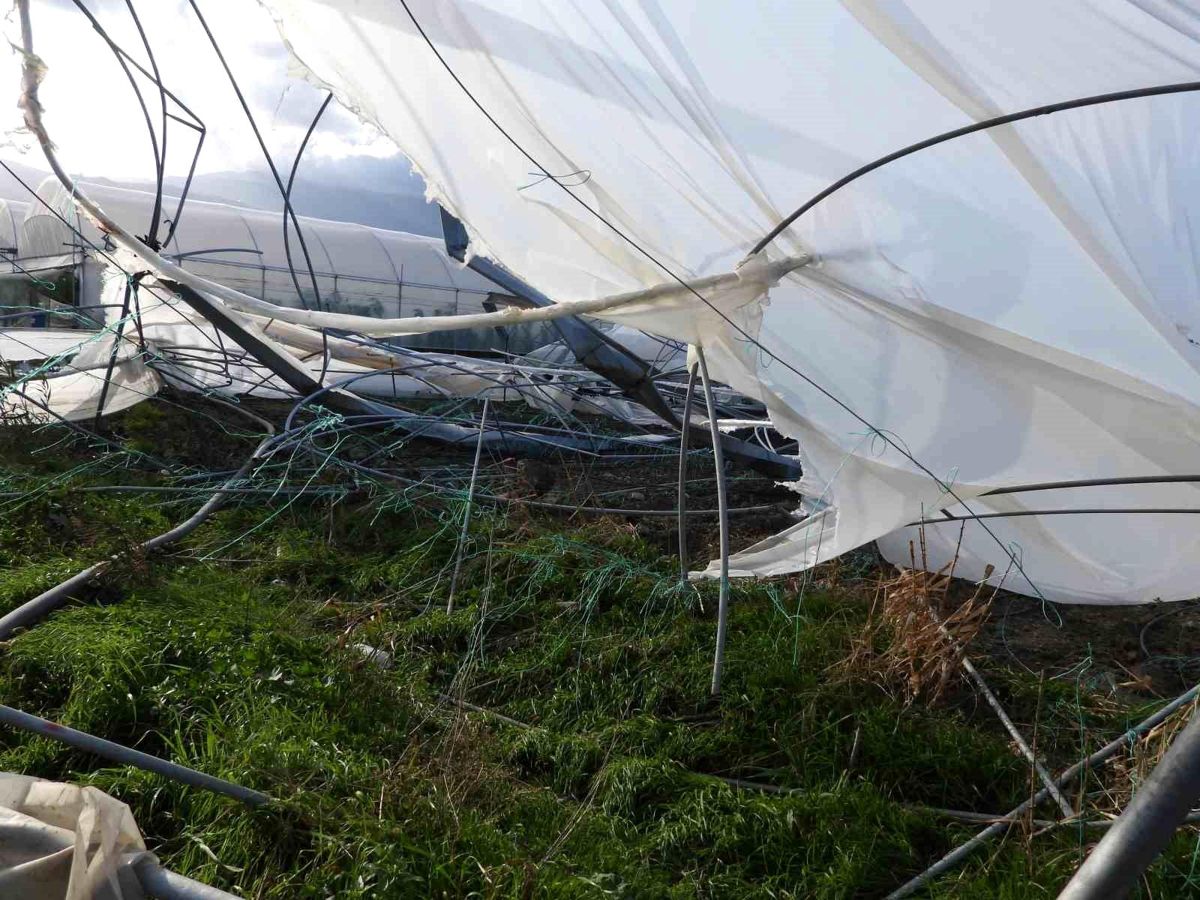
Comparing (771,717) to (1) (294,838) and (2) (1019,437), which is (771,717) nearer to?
(2) (1019,437)

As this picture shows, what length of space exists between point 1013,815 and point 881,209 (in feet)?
6.12

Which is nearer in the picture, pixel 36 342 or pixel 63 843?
pixel 63 843

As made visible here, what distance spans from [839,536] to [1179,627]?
1.78 metres

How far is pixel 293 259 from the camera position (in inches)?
598

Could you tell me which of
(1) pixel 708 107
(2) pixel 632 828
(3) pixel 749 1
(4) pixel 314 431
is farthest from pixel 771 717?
(4) pixel 314 431

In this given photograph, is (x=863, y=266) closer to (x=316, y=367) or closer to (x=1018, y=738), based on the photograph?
(x=1018, y=738)

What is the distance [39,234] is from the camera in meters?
15.8

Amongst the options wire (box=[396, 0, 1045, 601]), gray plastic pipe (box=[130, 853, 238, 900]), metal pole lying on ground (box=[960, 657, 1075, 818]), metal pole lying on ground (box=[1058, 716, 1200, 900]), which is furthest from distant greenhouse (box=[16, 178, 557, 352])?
metal pole lying on ground (box=[1058, 716, 1200, 900])

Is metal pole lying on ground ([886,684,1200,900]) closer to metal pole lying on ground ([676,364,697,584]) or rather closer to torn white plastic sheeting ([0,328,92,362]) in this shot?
metal pole lying on ground ([676,364,697,584])

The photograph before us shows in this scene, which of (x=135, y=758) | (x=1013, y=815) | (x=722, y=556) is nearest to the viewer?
(x=135, y=758)

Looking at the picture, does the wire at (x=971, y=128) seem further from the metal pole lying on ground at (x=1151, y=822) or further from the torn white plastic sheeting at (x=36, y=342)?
the torn white plastic sheeting at (x=36, y=342)

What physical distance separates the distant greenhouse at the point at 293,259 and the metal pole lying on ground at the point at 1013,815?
1118cm

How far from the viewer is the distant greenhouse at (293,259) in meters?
14.1

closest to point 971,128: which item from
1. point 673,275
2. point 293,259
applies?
point 673,275
